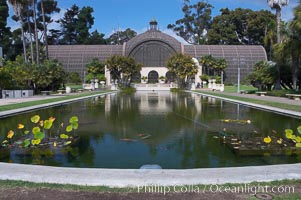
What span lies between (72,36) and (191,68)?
1951 inches

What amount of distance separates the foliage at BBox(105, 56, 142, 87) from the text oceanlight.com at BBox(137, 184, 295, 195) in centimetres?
5429

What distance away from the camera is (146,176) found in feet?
19.9

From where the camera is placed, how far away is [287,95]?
31.4 metres

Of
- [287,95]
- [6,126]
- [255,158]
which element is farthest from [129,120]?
[287,95]

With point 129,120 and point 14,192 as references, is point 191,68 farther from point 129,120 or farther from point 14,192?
point 14,192

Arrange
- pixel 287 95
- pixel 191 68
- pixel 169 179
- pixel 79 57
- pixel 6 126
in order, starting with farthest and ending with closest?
pixel 79 57 < pixel 191 68 < pixel 287 95 < pixel 6 126 < pixel 169 179

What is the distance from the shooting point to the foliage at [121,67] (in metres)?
59.3

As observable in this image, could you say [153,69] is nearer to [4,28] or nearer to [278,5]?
[4,28]

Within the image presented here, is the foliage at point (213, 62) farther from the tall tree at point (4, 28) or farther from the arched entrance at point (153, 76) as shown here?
the tall tree at point (4, 28)

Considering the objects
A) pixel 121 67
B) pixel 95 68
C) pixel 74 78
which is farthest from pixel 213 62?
pixel 74 78

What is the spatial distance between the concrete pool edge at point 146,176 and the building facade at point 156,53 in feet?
240

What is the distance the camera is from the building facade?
79.1 meters

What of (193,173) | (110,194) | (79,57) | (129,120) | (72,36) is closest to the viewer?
(110,194)

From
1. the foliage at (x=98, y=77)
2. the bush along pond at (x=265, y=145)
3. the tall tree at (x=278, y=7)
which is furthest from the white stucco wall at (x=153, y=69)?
the bush along pond at (x=265, y=145)
